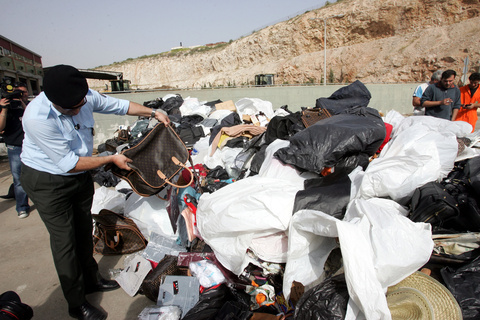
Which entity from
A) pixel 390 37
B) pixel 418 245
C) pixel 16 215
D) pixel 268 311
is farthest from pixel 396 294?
pixel 390 37

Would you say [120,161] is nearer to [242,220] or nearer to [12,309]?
[242,220]

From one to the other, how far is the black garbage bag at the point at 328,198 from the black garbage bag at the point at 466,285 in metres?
0.67

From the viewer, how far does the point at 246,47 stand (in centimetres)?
3228

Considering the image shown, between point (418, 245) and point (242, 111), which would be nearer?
point (418, 245)

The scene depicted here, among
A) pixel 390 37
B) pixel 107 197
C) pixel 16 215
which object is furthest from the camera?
pixel 390 37

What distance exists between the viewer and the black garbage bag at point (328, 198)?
2.03m

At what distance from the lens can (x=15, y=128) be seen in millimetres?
3473

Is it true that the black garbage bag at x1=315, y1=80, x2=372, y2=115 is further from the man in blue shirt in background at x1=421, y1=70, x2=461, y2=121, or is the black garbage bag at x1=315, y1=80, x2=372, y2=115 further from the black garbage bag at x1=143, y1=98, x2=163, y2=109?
the black garbage bag at x1=143, y1=98, x2=163, y2=109

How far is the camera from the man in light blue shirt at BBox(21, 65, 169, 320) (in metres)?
1.68

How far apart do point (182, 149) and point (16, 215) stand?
2787mm

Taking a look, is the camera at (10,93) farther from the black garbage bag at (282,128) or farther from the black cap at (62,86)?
the black garbage bag at (282,128)

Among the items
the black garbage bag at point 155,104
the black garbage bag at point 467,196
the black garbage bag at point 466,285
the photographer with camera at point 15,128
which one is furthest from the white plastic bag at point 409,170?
the black garbage bag at point 155,104

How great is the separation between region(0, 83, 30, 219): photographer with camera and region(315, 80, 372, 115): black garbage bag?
13.2 ft

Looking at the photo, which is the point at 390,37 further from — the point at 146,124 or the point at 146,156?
the point at 146,156
